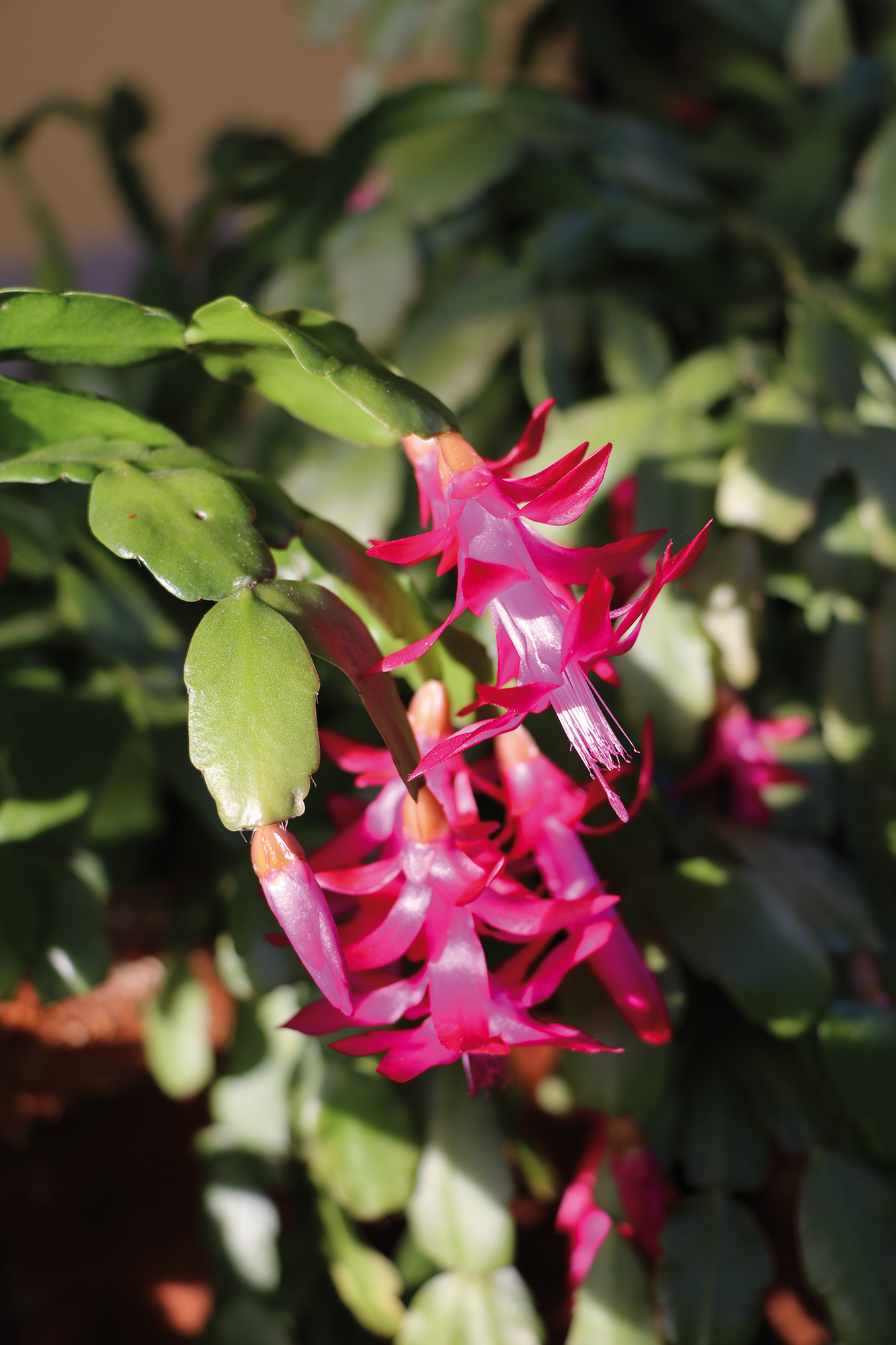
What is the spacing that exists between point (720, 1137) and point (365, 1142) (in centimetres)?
20

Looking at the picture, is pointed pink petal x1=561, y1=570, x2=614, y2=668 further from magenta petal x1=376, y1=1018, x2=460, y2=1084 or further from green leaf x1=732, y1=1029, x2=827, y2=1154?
green leaf x1=732, y1=1029, x2=827, y2=1154

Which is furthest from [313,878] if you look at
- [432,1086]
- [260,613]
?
[432,1086]

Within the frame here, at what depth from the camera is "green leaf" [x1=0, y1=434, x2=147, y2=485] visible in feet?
1.20

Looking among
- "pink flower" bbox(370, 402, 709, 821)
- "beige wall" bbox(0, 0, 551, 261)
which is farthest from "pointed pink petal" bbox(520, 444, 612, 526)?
"beige wall" bbox(0, 0, 551, 261)

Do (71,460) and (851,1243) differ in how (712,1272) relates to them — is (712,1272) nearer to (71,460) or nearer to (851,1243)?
(851,1243)

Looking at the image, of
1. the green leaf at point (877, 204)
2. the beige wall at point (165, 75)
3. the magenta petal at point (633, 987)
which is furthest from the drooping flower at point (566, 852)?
the beige wall at point (165, 75)

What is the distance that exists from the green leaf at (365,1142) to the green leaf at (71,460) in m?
0.35

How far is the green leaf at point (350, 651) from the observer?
32cm

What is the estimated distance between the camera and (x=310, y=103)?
5.17ft

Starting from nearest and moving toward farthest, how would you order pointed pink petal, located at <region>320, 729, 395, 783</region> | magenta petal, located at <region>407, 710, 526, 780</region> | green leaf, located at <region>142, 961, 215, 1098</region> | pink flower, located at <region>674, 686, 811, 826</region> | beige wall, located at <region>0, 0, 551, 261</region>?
magenta petal, located at <region>407, 710, 526, 780</region> → pointed pink petal, located at <region>320, 729, 395, 783</region> → pink flower, located at <region>674, 686, 811, 826</region> → green leaf, located at <region>142, 961, 215, 1098</region> → beige wall, located at <region>0, 0, 551, 261</region>

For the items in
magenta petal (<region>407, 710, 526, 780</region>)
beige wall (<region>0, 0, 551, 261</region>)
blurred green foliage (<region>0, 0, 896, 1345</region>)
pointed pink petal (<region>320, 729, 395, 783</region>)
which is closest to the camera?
magenta petal (<region>407, 710, 526, 780</region>)

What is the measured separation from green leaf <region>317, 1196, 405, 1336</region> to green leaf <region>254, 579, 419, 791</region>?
1.27ft

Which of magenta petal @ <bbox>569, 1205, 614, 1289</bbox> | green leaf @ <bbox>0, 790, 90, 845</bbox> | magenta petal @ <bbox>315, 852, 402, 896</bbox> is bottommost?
magenta petal @ <bbox>569, 1205, 614, 1289</bbox>

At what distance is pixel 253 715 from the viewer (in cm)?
31
